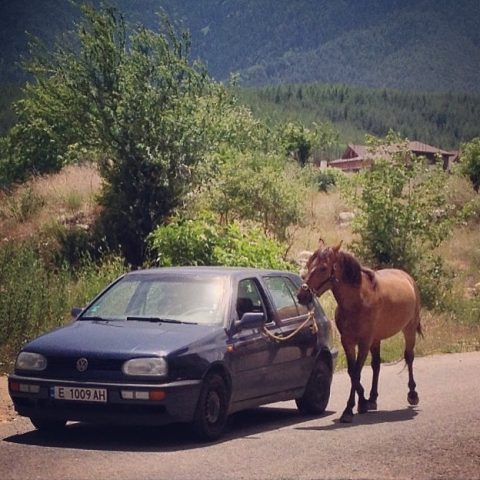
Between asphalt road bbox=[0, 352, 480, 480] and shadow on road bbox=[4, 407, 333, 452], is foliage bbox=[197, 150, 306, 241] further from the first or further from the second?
shadow on road bbox=[4, 407, 333, 452]

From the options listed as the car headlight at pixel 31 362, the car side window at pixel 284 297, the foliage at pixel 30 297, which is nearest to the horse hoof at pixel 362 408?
the car side window at pixel 284 297

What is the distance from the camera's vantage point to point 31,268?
20.1 metres

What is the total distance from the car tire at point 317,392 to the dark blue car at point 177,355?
0.01 m

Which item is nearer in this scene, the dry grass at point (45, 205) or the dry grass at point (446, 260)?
the dry grass at point (446, 260)

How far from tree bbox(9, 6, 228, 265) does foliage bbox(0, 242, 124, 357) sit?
10.1 meters

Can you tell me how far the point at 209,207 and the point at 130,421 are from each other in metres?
22.6

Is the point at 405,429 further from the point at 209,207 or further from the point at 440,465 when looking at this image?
the point at 209,207

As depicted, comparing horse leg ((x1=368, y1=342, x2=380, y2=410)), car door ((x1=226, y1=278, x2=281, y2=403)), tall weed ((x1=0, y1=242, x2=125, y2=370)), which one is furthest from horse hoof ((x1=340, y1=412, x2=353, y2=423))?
tall weed ((x1=0, y1=242, x2=125, y2=370))

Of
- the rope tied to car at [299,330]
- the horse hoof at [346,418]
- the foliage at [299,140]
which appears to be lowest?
the horse hoof at [346,418]

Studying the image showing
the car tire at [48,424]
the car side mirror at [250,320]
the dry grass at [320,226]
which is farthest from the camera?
the dry grass at [320,226]

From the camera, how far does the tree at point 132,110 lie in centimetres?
3244

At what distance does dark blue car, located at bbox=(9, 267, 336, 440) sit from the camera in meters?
10.9

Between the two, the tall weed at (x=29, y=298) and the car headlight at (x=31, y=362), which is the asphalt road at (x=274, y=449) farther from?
the tall weed at (x=29, y=298)

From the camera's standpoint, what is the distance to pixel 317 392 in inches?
547
